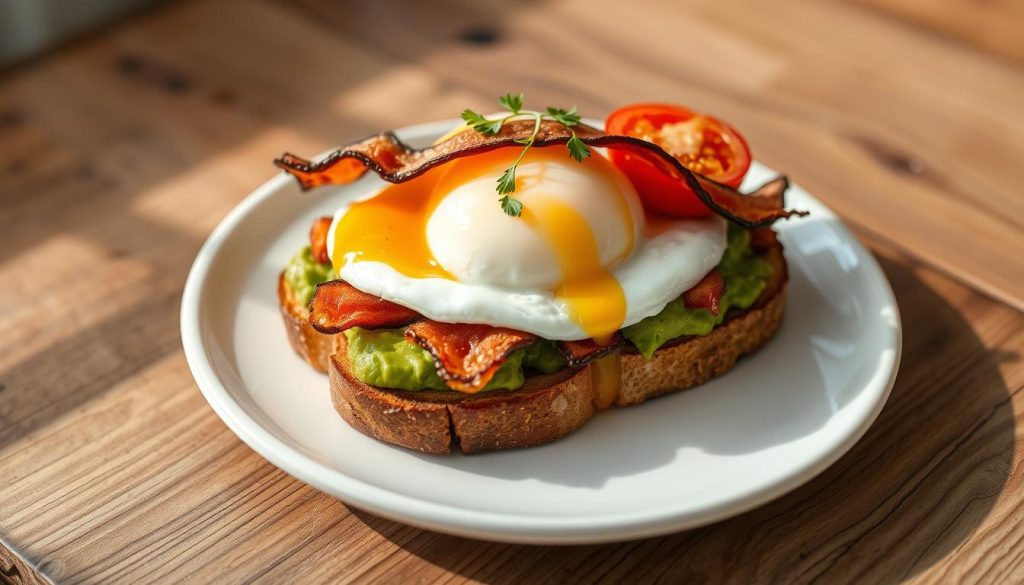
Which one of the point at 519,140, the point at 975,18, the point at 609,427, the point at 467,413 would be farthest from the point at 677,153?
the point at 975,18

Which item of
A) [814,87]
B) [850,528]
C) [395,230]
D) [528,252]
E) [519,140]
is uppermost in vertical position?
[519,140]

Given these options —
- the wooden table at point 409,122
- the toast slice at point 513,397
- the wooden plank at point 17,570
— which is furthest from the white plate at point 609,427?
the wooden plank at point 17,570

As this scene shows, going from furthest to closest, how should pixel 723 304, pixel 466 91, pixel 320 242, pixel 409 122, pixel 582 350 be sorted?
1. pixel 466 91
2. pixel 409 122
3. pixel 320 242
4. pixel 723 304
5. pixel 582 350

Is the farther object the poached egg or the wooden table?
the poached egg

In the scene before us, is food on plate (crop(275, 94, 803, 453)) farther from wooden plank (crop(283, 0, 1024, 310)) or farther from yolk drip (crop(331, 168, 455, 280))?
wooden plank (crop(283, 0, 1024, 310))

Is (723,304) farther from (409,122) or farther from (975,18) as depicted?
(975,18)

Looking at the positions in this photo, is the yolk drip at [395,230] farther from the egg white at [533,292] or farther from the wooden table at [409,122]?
the wooden table at [409,122]

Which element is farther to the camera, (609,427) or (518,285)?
(609,427)

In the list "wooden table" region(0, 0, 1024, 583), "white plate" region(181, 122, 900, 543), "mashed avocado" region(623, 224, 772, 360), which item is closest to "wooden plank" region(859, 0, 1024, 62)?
"wooden table" region(0, 0, 1024, 583)
